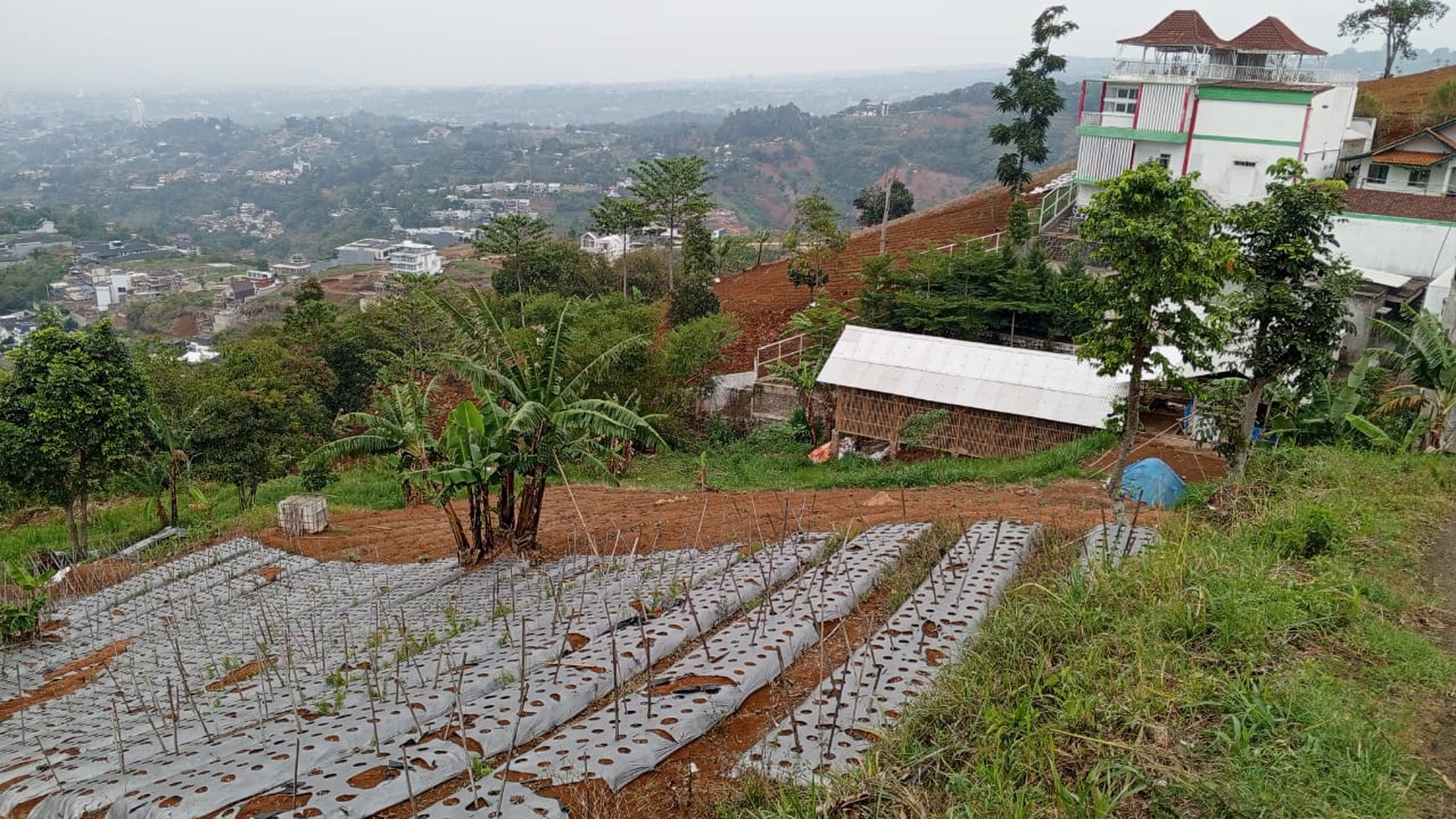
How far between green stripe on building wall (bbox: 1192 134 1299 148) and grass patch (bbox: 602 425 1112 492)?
48.4 ft

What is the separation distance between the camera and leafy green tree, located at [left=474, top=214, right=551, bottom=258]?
2975 cm

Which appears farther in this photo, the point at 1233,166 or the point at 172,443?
the point at 1233,166

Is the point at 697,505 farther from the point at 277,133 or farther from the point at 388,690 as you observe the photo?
the point at 277,133

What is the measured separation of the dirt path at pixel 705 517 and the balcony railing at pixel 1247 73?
1786cm

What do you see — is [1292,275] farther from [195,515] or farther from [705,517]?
[195,515]

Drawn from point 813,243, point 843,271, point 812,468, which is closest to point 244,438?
point 812,468

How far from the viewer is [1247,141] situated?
77.5ft

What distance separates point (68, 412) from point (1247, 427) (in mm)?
14991

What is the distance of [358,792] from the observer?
14.8 ft

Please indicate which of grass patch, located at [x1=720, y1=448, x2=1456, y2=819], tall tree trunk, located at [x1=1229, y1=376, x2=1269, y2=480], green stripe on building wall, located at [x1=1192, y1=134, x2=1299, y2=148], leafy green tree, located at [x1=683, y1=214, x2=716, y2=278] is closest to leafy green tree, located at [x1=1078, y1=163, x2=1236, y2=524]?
tall tree trunk, located at [x1=1229, y1=376, x2=1269, y2=480]

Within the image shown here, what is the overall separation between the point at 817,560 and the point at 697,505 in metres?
4.72

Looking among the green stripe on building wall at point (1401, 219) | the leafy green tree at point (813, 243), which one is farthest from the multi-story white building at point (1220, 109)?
the leafy green tree at point (813, 243)

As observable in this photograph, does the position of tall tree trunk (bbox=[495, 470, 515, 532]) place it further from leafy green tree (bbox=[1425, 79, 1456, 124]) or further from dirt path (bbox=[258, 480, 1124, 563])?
leafy green tree (bbox=[1425, 79, 1456, 124])

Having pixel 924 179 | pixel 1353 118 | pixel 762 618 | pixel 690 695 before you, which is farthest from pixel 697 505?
pixel 924 179
